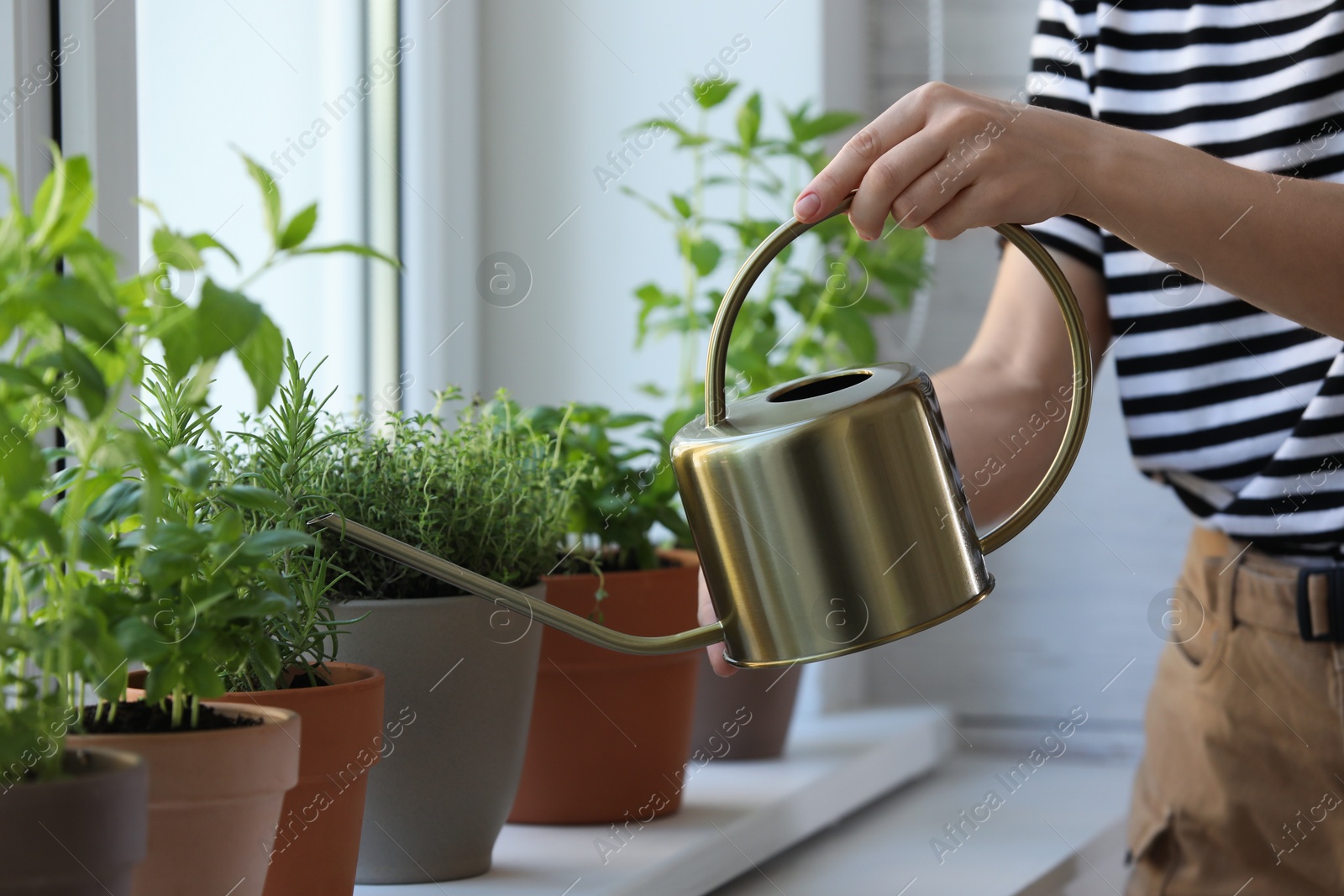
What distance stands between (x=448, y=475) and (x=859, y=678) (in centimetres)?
78

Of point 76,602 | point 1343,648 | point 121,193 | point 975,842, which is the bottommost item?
point 975,842

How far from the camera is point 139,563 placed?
1.35 feet

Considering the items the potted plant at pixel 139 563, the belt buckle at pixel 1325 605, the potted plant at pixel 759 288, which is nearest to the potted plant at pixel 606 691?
the potted plant at pixel 759 288

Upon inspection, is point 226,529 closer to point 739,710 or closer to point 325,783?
point 325,783

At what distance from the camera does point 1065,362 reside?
911 millimetres

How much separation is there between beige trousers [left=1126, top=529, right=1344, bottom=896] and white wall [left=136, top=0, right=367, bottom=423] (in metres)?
0.75

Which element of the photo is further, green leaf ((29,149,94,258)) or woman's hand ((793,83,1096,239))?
woman's hand ((793,83,1096,239))

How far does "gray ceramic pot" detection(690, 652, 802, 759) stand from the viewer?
998mm

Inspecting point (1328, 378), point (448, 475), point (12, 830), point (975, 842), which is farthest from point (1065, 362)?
point (12, 830)

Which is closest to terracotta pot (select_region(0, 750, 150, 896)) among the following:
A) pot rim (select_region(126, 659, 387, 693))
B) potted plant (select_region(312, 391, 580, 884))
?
pot rim (select_region(126, 659, 387, 693))

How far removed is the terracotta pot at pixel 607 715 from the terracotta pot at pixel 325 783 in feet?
0.79

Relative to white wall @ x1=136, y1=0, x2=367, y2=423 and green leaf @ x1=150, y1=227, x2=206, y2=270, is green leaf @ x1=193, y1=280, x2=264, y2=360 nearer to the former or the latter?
green leaf @ x1=150, y1=227, x2=206, y2=270

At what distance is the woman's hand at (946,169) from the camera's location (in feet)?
1.67

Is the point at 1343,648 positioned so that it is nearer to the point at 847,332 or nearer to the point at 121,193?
the point at 847,332
